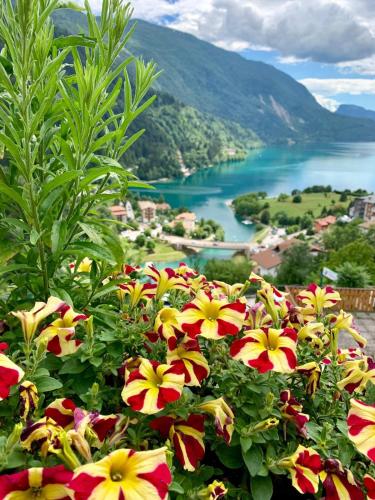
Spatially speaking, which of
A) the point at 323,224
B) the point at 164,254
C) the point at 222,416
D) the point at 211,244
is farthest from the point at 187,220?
the point at 222,416

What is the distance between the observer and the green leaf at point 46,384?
1086 mm

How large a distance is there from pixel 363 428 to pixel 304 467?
0.17 meters

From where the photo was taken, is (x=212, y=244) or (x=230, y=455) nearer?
(x=230, y=455)

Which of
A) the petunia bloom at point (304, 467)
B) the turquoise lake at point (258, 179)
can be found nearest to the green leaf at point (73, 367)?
the petunia bloom at point (304, 467)

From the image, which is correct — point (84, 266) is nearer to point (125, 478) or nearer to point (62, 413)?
point (62, 413)

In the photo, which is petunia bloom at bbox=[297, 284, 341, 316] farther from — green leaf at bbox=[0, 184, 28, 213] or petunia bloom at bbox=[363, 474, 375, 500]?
green leaf at bbox=[0, 184, 28, 213]

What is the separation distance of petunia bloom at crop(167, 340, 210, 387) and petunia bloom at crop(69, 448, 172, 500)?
0.35 metres

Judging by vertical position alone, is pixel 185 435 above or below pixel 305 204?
above

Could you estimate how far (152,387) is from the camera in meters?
1.07

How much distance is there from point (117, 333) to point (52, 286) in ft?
1.36

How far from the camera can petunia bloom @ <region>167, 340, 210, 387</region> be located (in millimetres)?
1142

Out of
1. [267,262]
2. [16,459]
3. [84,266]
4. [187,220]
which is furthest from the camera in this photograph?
[187,220]

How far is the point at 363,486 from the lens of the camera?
3.48ft

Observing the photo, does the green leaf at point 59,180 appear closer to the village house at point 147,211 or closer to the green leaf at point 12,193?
the green leaf at point 12,193
